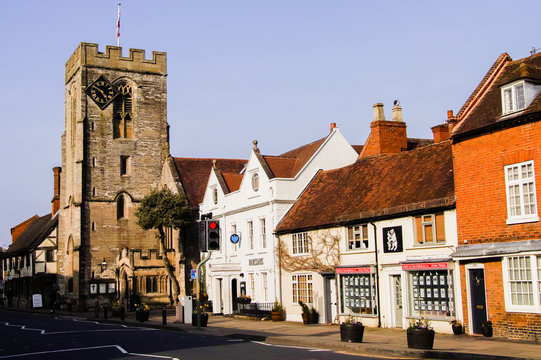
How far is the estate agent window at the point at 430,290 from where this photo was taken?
24.6 m

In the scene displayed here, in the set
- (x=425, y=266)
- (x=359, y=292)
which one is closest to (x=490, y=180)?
(x=425, y=266)

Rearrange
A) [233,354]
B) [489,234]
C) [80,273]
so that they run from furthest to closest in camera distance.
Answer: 1. [80,273]
2. [489,234]
3. [233,354]

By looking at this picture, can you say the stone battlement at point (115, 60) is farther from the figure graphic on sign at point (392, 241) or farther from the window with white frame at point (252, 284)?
the figure graphic on sign at point (392, 241)

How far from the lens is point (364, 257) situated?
29.6m

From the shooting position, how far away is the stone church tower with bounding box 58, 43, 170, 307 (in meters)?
57.0

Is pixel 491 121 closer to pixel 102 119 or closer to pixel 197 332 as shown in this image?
pixel 197 332

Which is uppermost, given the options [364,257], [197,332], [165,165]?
[165,165]

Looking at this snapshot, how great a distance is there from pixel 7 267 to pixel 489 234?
2898 inches

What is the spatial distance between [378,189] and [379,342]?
10.2 metres

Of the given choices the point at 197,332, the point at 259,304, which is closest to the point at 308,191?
the point at 259,304

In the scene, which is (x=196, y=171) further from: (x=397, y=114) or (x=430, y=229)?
(x=430, y=229)

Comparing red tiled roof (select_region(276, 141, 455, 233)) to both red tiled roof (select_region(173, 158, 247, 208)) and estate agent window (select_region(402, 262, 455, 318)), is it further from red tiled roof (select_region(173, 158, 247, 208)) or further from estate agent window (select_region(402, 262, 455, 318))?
red tiled roof (select_region(173, 158, 247, 208))

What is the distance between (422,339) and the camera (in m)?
19.0

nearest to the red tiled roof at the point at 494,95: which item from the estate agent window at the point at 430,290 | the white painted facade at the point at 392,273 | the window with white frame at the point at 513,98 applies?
the window with white frame at the point at 513,98
